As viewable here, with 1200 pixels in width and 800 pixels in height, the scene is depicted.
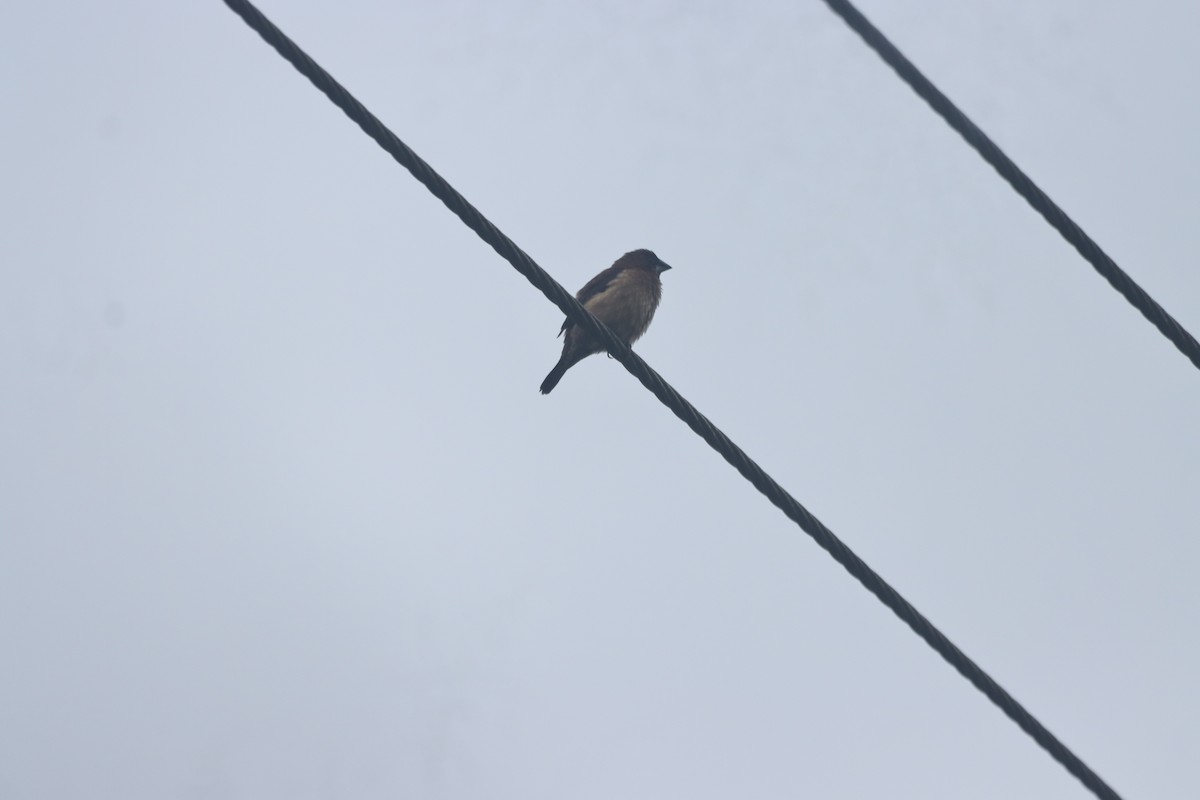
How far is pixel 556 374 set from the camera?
891 centimetres

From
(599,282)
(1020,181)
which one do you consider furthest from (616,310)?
(1020,181)

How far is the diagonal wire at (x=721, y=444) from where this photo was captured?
3500 mm

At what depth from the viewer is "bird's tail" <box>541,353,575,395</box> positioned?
884cm

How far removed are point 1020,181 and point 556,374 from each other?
5.55 meters

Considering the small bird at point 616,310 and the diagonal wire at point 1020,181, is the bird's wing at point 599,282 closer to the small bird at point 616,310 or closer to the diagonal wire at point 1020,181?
the small bird at point 616,310

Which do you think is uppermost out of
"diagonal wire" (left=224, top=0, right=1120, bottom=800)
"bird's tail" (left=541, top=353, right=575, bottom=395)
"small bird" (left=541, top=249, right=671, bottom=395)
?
"small bird" (left=541, top=249, right=671, bottom=395)

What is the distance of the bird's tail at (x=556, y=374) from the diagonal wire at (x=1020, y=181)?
529 cm

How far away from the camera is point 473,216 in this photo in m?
3.90

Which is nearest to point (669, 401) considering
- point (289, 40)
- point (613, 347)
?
point (613, 347)

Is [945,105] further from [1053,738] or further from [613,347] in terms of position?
[613,347]

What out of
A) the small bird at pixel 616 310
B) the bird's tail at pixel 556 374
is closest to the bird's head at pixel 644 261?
the small bird at pixel 616 310

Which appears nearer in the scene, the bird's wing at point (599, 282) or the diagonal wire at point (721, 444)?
the diagonal wire at point (721, 444)

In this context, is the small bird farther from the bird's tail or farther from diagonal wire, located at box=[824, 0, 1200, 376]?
diagonal wire, located at box=[824, 0, 1200, 376]

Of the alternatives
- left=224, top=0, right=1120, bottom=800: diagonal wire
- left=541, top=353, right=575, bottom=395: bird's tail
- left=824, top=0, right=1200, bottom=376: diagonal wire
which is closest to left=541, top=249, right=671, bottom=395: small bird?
left=541, top=353, right=575, bottom=395: bird's tail
